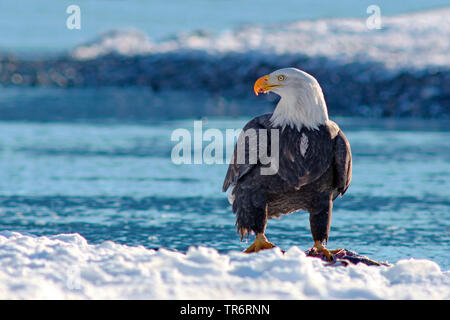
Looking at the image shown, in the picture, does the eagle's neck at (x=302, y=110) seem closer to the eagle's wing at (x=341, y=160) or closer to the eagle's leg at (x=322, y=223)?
the eagle's wing at (x=341, y=160)

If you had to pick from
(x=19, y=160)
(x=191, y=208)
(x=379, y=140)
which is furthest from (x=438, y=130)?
(x=191, y=208)

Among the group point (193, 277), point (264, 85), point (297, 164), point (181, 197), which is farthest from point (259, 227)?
point (181, 197)

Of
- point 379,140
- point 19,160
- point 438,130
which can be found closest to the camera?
point 19,160

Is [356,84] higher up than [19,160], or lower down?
higher up

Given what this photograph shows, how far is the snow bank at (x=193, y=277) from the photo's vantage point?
521 centimetres

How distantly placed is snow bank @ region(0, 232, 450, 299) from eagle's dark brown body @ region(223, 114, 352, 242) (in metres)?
0.82

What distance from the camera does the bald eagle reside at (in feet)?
22.3

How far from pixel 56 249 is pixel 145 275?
3.05ft

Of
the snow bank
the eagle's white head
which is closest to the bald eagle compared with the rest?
the eagle's white head

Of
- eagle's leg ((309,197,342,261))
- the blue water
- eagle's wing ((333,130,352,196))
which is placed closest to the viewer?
eagle's wing ((333,130,352,196))

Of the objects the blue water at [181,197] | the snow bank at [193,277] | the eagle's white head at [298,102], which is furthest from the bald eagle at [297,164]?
the blue water at [181,197]

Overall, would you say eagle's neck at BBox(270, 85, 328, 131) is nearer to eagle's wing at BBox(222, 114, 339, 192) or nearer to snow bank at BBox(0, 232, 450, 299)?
eagle's wing at BBox(222, 114, 339, 192)

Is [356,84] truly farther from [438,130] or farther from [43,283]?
[43,283]

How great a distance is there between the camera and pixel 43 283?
5262 millimetres
